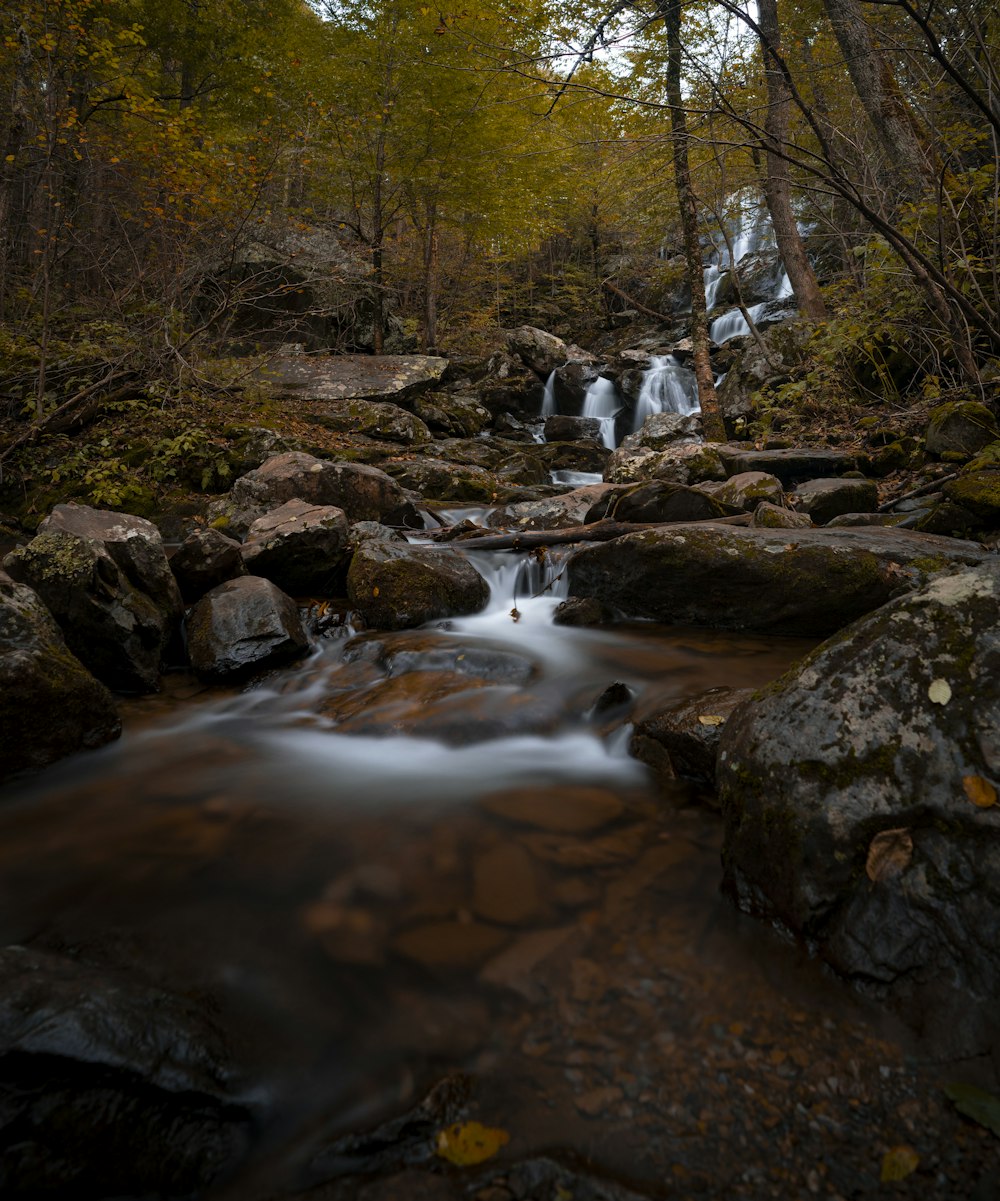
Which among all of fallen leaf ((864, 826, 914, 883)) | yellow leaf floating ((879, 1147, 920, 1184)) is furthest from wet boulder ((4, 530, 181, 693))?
yellow leaf floating ((879, 1147, 920, 1184))

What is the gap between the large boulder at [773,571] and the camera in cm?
478

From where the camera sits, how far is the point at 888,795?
70.4 inches

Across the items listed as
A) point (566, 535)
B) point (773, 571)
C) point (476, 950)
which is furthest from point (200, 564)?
point (773, 571)

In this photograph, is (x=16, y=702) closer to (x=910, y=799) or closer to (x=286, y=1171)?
(x=286, y=1171)

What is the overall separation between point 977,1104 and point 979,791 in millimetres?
693

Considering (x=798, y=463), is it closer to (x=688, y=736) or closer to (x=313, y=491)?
(x=313, y=491)

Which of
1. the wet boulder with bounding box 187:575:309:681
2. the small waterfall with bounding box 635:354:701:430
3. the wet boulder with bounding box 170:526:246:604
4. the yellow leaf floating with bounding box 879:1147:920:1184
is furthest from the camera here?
the small waterfall with bounding box 635:354:701:430

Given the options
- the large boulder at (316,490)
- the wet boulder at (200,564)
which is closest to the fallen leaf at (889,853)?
the wet boulder at (200,564)

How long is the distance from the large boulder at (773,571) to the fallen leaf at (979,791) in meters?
3.21

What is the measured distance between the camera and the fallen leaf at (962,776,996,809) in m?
1.65

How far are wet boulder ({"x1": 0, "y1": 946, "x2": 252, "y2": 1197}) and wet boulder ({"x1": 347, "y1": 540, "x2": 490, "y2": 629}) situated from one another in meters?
4.17

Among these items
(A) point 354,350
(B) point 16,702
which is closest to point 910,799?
(B) point 16,702

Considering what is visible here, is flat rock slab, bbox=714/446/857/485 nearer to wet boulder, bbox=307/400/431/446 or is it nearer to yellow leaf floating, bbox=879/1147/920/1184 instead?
wet boulder, bbox=307/400/431/446

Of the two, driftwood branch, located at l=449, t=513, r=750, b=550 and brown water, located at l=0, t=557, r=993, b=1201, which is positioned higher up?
driftwood branch, located at l=449, t=513, r=750, b=550
